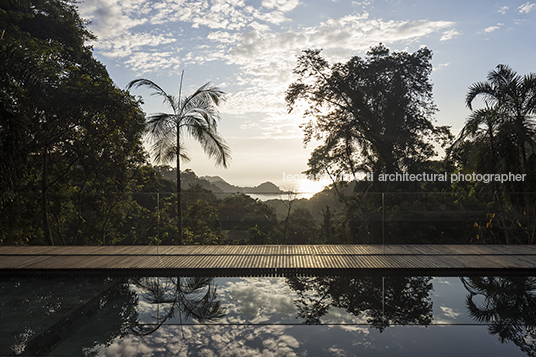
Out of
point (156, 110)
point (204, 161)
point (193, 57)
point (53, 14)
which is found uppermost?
point (53, 14)

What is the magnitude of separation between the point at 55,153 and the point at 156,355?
251 inches

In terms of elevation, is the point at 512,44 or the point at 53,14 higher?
the point at 53,14

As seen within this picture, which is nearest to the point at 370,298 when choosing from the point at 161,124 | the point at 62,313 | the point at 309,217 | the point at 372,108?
the point at 309,217

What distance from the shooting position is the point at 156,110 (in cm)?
→ 819

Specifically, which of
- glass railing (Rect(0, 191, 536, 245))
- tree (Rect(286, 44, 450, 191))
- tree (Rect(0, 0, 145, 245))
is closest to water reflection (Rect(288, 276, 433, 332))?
glass railing (Rect(0, 191, 536, 245))

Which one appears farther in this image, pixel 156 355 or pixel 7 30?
pixel 7 30

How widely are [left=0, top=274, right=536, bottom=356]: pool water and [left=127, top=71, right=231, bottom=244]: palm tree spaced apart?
358 cm

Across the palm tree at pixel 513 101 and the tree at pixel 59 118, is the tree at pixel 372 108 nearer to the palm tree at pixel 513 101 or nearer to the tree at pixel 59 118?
the palm tree at pixel 513 101

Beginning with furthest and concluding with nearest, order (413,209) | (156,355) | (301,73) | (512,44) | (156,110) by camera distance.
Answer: (301,73)
(512,44)
(156,110)
(413,209)
(156,355)

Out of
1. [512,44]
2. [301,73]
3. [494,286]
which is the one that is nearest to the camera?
[494,286]

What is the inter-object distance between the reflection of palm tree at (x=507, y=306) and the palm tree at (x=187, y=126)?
5697 millimetres

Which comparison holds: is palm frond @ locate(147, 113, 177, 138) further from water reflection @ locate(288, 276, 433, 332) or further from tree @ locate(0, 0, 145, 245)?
water reflection @ locate(288, 276, 433, 332)

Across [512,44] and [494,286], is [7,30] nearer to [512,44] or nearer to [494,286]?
[494,286]

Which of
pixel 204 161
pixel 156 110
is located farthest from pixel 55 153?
pixel 204 161
